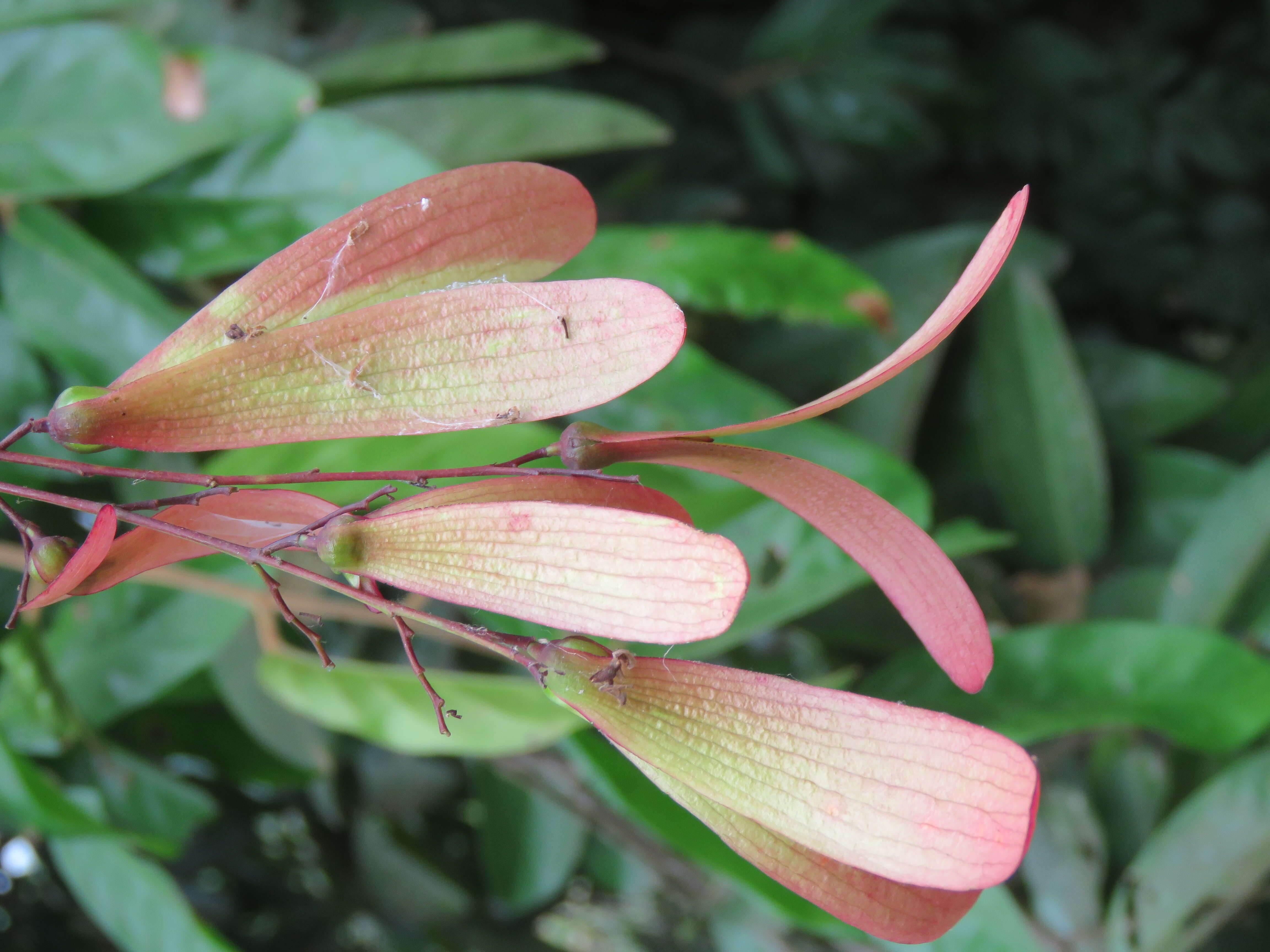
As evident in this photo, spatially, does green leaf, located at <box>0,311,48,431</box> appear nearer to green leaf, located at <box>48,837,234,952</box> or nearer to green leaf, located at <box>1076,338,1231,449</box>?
green leaf, located at <box>48,837,234,952</box>

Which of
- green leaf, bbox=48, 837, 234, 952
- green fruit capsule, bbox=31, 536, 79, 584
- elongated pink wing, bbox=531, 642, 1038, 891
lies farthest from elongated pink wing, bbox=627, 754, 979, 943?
green leaf, bbox=48, 837, 234, 952

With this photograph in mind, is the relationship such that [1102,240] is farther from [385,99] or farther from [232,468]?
[232,468]

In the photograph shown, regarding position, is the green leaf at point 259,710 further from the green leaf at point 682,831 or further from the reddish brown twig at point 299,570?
the reddish brown twig at point 299,570

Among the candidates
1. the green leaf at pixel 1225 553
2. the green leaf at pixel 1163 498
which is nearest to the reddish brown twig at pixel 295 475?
the green leaf at pixel 1225 553

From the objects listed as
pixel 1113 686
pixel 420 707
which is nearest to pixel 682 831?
pixel 420 707

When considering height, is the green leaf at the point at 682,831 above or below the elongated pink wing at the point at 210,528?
below

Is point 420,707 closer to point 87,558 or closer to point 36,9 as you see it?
point 87,558
